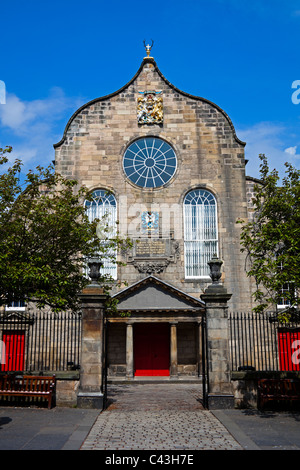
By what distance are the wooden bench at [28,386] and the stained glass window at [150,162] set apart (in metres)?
13.5

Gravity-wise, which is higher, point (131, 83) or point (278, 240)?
point (131, 83)

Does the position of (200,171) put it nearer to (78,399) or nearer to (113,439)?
(78,399)

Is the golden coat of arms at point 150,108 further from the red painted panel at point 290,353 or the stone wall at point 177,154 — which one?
the red painted panel at point 290,353

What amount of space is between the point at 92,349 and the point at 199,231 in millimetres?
12347

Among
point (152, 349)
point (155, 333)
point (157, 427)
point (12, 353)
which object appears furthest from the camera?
point (155, 333)

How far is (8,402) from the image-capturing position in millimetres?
12688

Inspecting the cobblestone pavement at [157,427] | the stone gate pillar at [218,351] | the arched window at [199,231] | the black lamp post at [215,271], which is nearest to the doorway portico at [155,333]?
the arched window at [199,231]

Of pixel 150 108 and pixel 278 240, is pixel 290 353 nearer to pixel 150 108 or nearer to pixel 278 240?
pixel 278 240

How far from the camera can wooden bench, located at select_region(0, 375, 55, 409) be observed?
40.0 ft

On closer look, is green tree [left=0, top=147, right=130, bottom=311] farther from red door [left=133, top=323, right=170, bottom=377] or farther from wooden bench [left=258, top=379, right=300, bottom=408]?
red door [left=133, top=323, right=170, bottom=377]

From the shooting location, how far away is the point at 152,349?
23.0m

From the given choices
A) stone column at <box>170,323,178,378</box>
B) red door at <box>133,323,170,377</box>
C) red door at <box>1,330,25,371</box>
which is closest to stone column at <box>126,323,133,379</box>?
red door at <box>133,323,170,377</box>

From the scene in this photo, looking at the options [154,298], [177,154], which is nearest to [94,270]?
[154,298]

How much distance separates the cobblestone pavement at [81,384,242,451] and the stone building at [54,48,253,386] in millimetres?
7160
